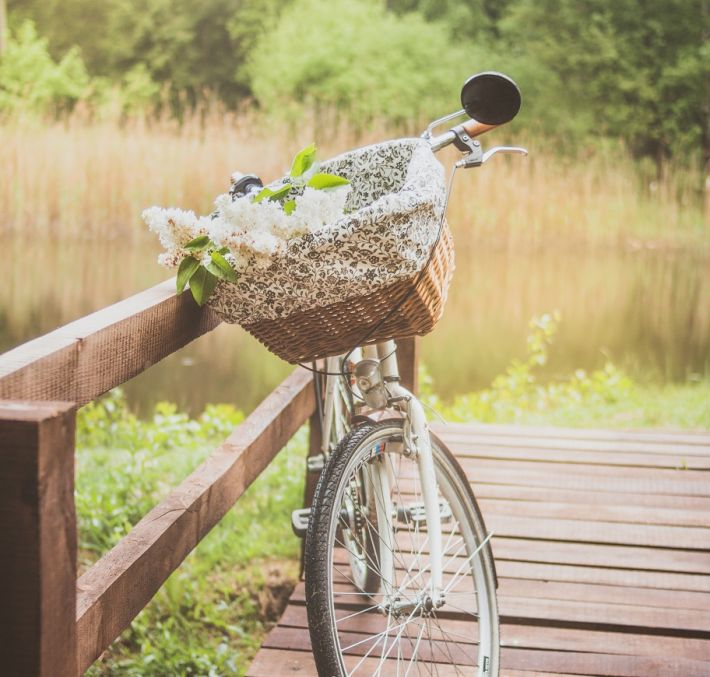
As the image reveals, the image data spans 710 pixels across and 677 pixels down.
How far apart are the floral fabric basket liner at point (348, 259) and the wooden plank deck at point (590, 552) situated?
826 mm

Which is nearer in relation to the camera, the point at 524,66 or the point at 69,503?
the point at 69,503

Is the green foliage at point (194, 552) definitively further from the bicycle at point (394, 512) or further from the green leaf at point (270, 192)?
the green leaf at point (270, 192)

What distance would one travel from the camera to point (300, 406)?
2467 mm

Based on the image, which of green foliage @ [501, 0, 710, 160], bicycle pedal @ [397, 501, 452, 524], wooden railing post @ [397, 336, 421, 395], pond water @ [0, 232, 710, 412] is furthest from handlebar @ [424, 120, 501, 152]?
green foliage @ [501, 0, 710, 160]

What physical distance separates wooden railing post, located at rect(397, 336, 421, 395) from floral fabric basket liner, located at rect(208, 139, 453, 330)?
1227 mm

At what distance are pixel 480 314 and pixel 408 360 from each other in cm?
487

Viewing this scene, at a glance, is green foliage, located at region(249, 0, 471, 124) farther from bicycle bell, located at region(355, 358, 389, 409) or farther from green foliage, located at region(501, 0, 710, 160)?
bicycle bell, located at region(355, 358, 389, 409)

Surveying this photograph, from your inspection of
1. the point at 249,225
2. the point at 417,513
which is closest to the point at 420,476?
the point at 417,513

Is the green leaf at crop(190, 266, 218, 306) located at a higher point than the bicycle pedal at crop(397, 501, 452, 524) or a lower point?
higher

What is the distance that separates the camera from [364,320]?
1.54 meters

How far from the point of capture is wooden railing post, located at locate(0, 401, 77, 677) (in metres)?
1.00

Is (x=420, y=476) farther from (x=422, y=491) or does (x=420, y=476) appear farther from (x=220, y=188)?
(x=220, y=188)

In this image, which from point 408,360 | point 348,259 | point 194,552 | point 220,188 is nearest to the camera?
point 348,259

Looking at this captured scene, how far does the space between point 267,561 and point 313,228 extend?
74.8 inches
